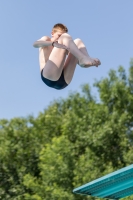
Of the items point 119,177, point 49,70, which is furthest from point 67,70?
point 119,177

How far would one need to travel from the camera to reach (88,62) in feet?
12.1

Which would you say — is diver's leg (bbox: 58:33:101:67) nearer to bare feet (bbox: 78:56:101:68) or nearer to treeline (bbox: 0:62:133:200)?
bare feet (bbox: 78:56:101:68)

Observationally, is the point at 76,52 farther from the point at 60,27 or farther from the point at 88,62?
the point at 60,27

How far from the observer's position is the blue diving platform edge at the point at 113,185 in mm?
5879

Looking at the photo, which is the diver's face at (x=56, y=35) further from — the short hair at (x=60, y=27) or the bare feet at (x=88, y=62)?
the bare feet at (x=88, y=62)

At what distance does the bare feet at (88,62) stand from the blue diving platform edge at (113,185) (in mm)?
2386

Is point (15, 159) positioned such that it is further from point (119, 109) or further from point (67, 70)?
point (67, 70)

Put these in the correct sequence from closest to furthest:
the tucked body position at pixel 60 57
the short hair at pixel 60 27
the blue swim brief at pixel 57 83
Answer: the tucked body position at pixel 60 57, the blue swim brief at pixel 57 83, the short hair at pixel 60 27

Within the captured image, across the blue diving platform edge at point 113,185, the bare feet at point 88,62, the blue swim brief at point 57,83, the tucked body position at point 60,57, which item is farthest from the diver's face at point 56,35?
the blue diving platform edge at point 113,185

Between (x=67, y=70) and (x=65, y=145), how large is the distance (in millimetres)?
9296

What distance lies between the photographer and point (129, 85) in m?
17.0

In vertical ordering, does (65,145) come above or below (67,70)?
above

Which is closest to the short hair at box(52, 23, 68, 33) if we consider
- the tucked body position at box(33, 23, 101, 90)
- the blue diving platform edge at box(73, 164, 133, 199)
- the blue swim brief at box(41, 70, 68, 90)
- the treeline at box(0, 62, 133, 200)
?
the tucked body position at box(33, 23, 101, 90)

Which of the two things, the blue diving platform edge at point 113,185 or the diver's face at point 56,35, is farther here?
the blue diving platform edge at point 113,185
